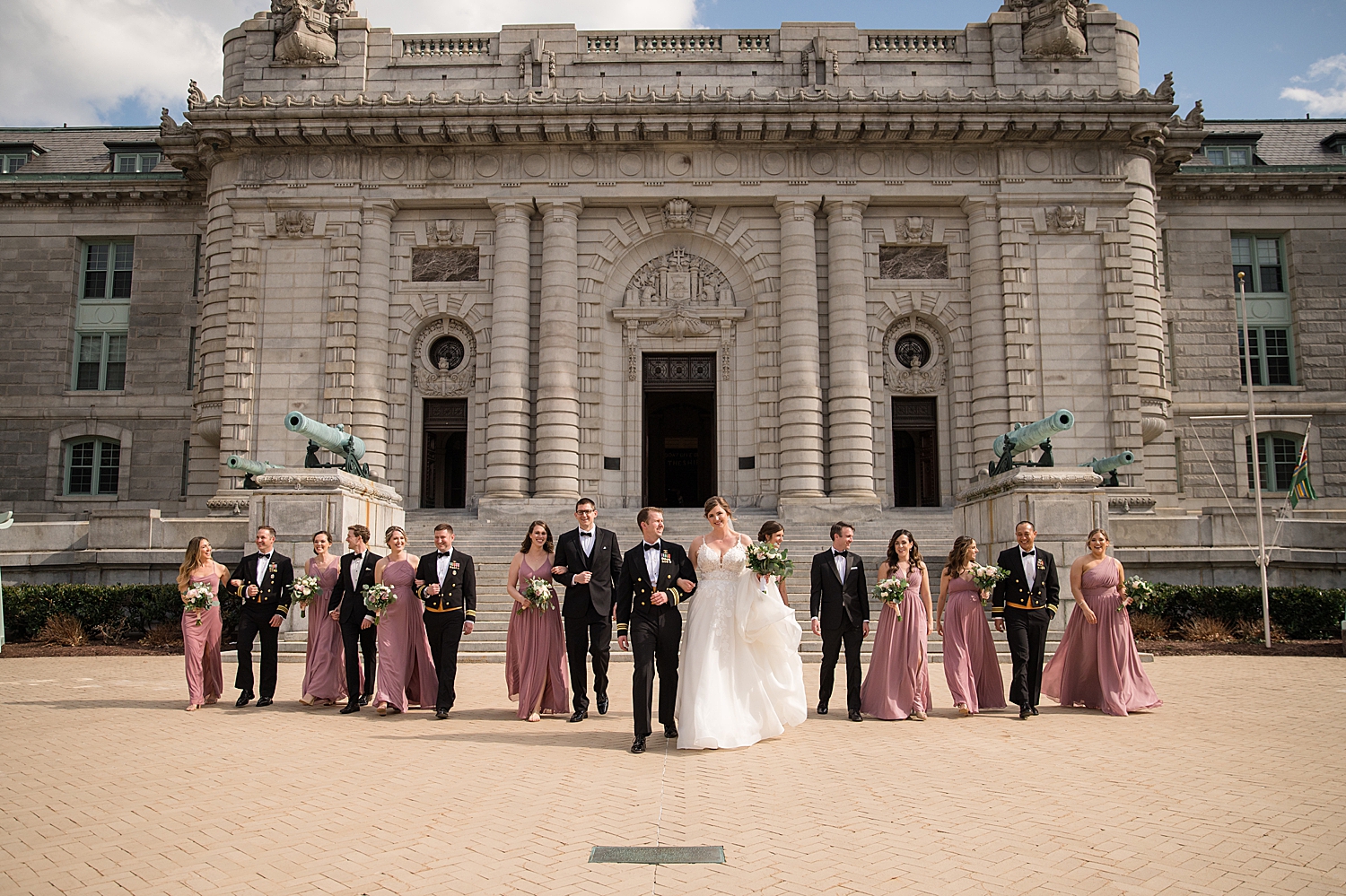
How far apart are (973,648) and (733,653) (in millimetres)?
3659

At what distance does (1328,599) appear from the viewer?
18484 mm

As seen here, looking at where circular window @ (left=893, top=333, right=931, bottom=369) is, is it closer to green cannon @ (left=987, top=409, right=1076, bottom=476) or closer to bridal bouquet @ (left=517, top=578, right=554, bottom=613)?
green cannon @ (left=987, top=409, right=1076, bottom=476)

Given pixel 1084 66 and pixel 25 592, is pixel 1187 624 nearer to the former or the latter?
pixel 1084 66

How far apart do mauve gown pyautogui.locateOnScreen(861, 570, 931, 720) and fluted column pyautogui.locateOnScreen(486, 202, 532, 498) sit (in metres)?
16.9

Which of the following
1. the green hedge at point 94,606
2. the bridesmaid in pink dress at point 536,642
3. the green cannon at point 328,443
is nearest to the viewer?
the bridesmaid in pink dress at point 536,642

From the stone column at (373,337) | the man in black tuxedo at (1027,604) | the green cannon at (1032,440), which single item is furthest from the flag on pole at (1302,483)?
the stone column at (373,337)

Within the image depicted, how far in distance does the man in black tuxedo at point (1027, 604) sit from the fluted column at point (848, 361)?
1478cm

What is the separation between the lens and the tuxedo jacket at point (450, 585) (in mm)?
11492

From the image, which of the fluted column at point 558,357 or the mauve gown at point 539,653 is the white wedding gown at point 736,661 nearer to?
the mauve gown at point 539,653

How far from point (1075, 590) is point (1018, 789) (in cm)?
510

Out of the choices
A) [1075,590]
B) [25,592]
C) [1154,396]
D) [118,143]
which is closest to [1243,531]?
[1154,396]

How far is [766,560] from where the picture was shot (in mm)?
9719

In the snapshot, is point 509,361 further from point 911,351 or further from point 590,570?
point 590,570

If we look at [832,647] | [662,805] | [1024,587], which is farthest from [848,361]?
[662,805]
